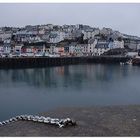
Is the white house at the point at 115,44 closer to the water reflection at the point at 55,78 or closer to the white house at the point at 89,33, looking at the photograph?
the white house at the point at 89,33

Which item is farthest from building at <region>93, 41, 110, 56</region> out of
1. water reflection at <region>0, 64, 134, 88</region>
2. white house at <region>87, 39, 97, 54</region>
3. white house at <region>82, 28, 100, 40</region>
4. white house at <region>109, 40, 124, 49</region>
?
water reflection at <region>0, 64, 134, 88</region>

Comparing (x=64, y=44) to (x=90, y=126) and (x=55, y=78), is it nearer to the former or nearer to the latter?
(x=55, y=78)

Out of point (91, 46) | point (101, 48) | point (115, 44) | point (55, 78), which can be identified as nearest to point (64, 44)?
point (91, 46)

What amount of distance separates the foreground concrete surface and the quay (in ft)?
144

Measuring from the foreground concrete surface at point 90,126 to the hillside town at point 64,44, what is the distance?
6243 centimetres

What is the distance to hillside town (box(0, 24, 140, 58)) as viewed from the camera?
81.8 metres

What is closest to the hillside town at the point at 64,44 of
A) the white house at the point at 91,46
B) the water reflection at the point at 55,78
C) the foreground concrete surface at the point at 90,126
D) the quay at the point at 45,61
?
the white house at the point at 91,46

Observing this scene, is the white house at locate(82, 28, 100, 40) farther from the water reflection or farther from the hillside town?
the water reflection

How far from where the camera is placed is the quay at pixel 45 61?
172 feet

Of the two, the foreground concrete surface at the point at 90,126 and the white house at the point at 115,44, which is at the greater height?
the foreground concrete surface at the point at 90,126

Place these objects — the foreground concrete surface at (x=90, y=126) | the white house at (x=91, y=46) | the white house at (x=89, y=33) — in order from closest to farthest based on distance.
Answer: the foreground concrete surface at (x=90, y=126)
the white house at (x=91, y=46)
the white house at (x=89, y=33)

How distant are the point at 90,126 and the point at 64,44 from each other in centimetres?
8135

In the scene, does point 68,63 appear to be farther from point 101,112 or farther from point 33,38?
point 101,112

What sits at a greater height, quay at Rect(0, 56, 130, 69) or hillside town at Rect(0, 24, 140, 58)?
hillside town at Rect(0, 24, 140, 58)
